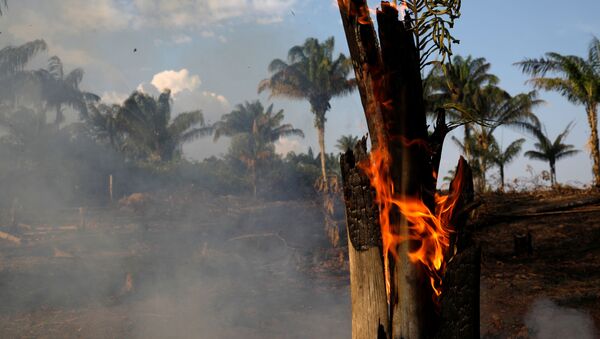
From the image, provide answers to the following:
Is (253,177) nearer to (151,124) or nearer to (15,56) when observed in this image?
(151,124)

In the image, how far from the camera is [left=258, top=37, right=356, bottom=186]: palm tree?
111 feet

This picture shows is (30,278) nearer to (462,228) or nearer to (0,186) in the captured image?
(462,228)

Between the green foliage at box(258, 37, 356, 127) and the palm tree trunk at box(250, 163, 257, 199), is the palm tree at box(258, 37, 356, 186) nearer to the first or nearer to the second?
the green foliage at box(258, 37, 356, 127)

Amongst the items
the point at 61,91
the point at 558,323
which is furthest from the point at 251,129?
the point at 558,323

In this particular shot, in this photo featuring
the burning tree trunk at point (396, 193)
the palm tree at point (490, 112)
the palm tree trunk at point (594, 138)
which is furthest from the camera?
the palm tree at point (490, 112)

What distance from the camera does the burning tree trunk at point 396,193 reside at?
273 cm

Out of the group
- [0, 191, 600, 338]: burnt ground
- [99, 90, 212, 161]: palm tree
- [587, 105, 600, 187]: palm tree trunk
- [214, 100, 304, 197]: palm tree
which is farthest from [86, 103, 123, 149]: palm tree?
[587, 105, 600, 187]: palm tree trunk

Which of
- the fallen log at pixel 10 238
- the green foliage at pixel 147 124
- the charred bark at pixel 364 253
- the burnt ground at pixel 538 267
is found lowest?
the burnt ground at pixel 538 267

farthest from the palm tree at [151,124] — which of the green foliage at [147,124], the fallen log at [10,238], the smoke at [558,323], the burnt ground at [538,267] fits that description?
the smoke at [558,323]

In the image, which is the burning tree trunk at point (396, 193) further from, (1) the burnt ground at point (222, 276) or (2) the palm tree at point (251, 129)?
(2) the palm tree at point (251, 129)

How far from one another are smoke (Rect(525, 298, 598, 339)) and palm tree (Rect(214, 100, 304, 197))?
31.5m

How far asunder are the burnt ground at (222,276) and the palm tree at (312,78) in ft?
50.5

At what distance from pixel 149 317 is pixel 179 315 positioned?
2.06 feet

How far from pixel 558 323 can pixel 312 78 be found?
28.6m
